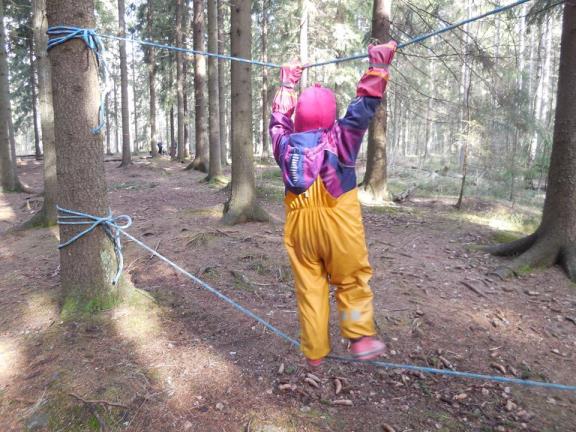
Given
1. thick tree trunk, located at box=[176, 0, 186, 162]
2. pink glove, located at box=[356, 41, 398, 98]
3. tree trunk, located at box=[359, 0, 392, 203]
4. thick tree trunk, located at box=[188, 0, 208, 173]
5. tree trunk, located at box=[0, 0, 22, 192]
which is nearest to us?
pink glove, located at box=[356, 41, 398, 98]

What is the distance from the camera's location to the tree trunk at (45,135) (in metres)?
7.87

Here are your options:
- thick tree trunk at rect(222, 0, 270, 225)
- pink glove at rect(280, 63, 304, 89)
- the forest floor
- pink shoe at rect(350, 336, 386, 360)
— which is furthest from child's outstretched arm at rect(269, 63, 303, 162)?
thick tree trunk at rect(222, 0, 270, 225)

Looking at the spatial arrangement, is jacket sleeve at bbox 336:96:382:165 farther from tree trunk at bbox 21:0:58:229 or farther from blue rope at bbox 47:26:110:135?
tree trunk at bbox 21:0:58:229

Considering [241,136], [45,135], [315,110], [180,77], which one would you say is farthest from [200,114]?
[315,110]

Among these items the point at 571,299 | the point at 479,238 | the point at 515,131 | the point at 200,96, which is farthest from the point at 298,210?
the point at 200,96

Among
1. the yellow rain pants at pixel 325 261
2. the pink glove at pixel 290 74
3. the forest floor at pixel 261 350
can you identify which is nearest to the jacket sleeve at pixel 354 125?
the yellow rain pants at pixel 325 261

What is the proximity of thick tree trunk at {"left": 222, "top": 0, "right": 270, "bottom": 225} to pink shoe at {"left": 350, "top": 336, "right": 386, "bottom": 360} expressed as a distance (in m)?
5.02

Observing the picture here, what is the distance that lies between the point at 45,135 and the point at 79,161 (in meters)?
5.30

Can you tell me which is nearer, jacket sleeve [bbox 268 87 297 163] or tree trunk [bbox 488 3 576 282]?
jacket sleeve [bbox 268 87 297 163]

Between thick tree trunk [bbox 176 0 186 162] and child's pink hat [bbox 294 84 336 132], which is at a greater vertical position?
thick tree trunk [bbox 176 0 186 162]

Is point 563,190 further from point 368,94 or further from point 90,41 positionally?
point 90,41

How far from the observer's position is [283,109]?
3004mm

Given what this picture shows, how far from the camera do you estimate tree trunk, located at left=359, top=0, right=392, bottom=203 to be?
9.22 metres

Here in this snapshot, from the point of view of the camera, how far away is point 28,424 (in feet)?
9.24
